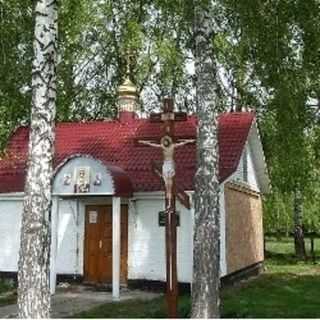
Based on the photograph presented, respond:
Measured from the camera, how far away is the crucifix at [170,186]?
10.5 m

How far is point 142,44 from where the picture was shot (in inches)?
910

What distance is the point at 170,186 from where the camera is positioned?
1090 cm

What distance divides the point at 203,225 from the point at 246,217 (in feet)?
32.2

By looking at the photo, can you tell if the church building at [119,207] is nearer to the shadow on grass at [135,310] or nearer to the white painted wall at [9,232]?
the white painted wall at [9,232]

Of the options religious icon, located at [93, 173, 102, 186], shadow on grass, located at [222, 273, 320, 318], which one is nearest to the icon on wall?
religious icon, located at [93, 173, 102, 186]

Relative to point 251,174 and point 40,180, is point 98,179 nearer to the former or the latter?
point 40,180

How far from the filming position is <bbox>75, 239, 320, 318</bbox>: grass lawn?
11.3 meters

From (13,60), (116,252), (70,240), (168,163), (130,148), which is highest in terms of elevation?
(13,60)

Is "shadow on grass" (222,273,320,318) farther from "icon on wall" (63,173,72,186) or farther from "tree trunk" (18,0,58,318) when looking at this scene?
"icon on wall" (63,173,72,186)

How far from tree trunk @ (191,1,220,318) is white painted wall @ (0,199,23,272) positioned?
8654 mm

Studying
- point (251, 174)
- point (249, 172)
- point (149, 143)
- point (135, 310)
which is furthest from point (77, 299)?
point (251, 174)

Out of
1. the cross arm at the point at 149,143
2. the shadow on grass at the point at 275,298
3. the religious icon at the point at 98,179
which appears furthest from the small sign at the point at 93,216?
the cross arm at the point at 149,143

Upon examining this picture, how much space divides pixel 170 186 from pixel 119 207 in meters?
3.95

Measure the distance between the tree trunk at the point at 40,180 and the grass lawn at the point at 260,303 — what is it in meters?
3.77
